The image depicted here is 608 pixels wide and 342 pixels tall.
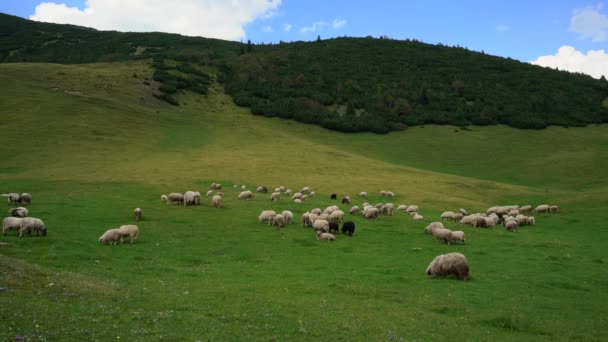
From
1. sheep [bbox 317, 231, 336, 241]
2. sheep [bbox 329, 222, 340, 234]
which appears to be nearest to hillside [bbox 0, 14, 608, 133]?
sheep [bbox 329, 222, 340, 234]

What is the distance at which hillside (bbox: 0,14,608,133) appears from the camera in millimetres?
101375

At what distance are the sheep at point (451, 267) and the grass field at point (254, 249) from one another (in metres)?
0.59

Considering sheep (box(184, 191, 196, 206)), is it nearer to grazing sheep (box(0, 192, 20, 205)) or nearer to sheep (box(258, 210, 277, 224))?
sheep (box(258, 210, 277, 224))

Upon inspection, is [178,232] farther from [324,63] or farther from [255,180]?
[324,63]

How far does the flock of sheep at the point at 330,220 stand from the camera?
18.2 metres

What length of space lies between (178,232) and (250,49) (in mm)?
135378

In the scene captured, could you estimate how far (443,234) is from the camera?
2641 centimetres

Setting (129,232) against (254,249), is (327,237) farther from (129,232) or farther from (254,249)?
(129,232)

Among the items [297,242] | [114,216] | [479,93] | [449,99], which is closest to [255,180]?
[114,216]

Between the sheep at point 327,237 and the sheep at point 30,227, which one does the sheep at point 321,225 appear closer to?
the sheep at point 327,237

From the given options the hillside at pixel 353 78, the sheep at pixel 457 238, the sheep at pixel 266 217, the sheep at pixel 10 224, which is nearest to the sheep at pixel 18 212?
the sheep at pixel 10 224

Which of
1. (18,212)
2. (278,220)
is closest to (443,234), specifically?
(278,220)

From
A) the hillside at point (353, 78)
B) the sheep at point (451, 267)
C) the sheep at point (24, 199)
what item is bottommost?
the sheep at point (24, 199)

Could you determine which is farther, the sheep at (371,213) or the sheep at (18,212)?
the sheep at (371,213)
